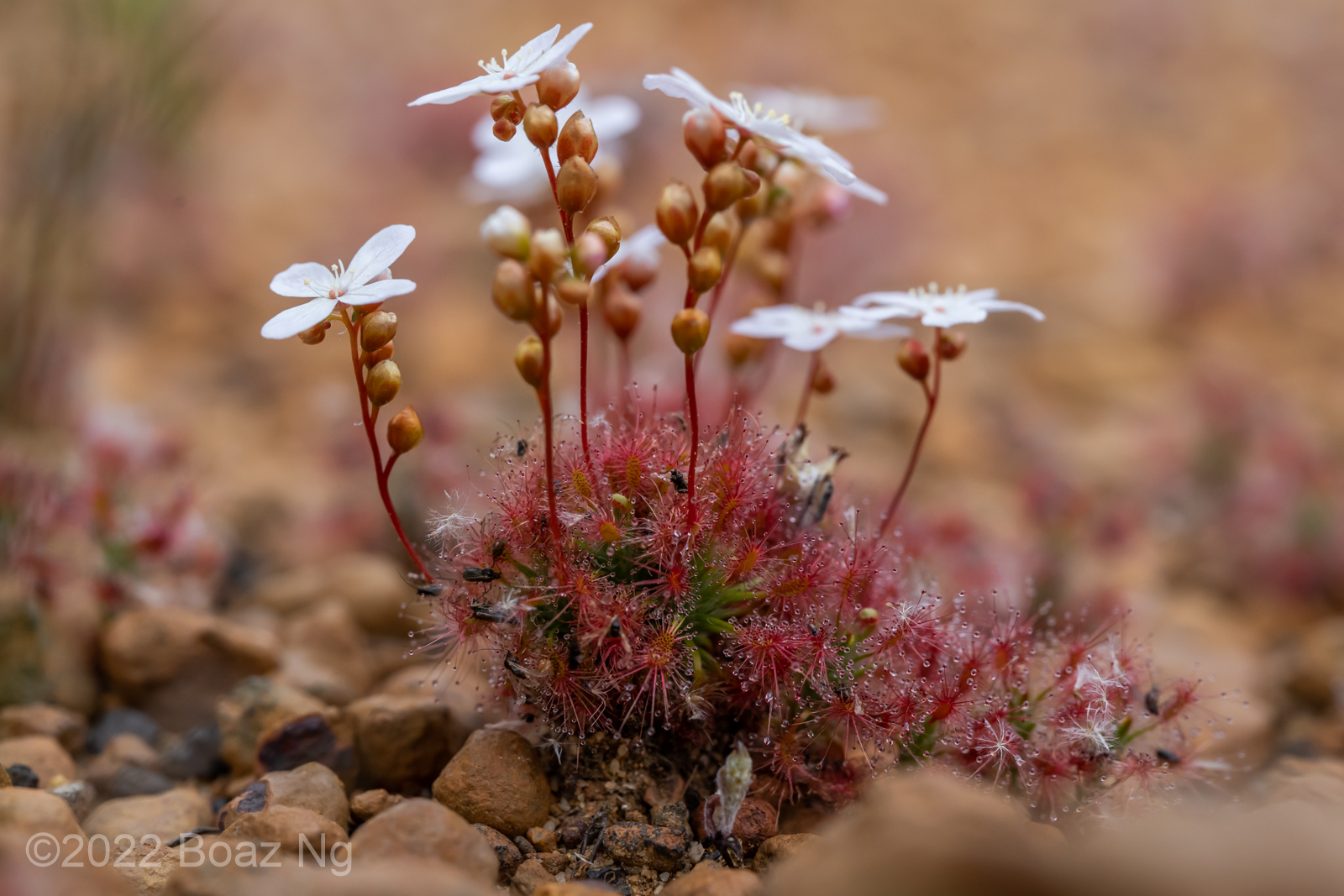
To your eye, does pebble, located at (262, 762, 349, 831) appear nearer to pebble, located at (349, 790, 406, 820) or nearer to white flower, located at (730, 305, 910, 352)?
pebble, located at (349, 790, 406, 820)

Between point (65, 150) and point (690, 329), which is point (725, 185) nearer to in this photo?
point (690, 329)

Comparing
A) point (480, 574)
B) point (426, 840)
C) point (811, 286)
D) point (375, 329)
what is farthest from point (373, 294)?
point (811, 286)

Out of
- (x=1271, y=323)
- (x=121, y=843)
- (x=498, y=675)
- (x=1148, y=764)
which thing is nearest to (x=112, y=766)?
(x=121, y=843)

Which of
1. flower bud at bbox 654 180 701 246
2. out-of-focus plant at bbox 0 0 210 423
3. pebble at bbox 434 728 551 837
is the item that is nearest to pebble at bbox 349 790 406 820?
pebble at bbox 434 728 551 837

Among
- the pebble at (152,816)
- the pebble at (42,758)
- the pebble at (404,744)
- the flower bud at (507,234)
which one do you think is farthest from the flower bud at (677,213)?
the pebble at (42,758)

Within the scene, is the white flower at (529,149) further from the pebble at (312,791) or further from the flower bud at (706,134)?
the pebble at (312,791)

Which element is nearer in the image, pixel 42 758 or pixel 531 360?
pixel 531 360

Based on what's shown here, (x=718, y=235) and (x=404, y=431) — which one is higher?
(x=718, y=235)
